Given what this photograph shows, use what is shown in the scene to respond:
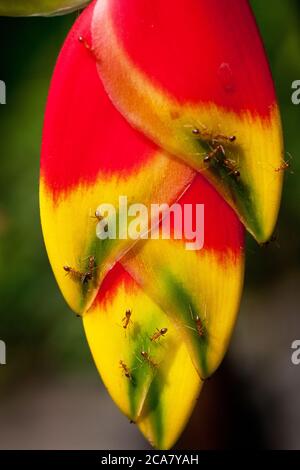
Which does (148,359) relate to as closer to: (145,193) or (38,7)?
(145,193)

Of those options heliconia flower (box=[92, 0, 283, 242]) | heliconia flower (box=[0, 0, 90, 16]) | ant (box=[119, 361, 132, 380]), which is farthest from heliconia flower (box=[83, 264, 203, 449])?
heliconia flower (box=[0, 0, 90, 16])

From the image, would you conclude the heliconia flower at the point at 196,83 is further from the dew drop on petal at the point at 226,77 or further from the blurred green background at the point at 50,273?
the blurred green background at the point at 50,273

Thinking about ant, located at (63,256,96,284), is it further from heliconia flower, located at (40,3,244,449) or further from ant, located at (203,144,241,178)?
ant, located at (203,144,241,178)

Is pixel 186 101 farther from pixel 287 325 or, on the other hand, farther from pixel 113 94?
pixel 287 325

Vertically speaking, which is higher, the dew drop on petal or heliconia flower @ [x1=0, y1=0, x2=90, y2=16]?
heliconia flower @ [x1=0, y1=0, x2=90, y2=16]
